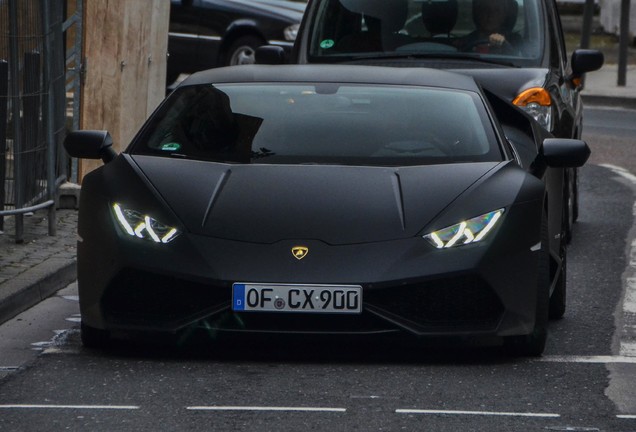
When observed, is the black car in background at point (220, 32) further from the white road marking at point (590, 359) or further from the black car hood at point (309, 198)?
the white road marking at point (590, 359)

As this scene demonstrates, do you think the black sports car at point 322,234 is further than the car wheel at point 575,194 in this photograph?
No

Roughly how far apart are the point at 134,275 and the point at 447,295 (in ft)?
4.11

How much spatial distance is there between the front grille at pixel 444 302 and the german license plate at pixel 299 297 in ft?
0.25

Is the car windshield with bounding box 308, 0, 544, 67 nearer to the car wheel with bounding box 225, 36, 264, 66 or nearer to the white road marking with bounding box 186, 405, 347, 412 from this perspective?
the white road marking with bounding box 186, 405, 347, 412

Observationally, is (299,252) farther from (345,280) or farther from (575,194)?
(575,194)

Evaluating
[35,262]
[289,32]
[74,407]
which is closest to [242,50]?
[289,32]

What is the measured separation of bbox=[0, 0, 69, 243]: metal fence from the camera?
33.3 ft

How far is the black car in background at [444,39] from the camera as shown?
38.9ft

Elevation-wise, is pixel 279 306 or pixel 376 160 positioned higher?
pixel 376 160

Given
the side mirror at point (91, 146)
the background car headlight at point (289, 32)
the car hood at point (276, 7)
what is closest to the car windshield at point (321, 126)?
the side mirror at point (91, 146)

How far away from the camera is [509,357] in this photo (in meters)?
7.18

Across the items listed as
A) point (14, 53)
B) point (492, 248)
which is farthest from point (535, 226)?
point (14, 53)

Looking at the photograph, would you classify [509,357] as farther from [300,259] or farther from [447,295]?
[300,259]

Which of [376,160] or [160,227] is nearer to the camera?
[160,227]
